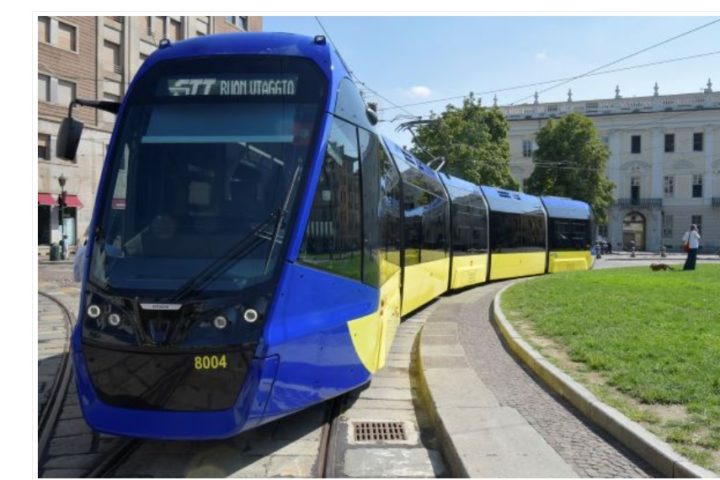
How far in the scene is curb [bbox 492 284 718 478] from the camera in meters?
4.21

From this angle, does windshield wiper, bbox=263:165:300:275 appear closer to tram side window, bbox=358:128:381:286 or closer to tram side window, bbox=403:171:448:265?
tram side window, bbox=358:128:381:286

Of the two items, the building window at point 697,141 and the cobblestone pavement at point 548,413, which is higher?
the building window at point 697,141

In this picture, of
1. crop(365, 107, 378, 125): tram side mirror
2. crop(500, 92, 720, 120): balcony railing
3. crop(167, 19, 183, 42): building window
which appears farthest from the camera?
crop(500, 92, 720, 120): balcony railing

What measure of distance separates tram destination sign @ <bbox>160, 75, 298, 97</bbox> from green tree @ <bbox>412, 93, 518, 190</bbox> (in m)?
33.3

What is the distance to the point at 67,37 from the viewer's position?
3603 cm

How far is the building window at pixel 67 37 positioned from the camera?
35.5 metres

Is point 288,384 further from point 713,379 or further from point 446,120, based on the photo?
point 446,120

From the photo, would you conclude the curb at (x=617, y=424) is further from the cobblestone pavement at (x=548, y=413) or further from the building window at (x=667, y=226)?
the building window at (x=667, y=226)

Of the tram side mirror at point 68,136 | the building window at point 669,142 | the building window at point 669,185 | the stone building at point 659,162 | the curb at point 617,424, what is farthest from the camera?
the building window at point 669,185

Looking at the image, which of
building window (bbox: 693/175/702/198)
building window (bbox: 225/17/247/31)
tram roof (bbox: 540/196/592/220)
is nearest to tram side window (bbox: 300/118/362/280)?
tram roof (bbox: 540/196/592/220)

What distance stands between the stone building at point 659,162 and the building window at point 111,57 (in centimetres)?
4062

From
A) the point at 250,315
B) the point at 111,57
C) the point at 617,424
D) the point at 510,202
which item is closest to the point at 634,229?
the point at 510,202

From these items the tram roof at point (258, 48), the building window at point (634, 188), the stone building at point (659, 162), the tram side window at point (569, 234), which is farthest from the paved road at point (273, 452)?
the building window at point (634, 188)

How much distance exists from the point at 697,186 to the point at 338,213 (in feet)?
212
